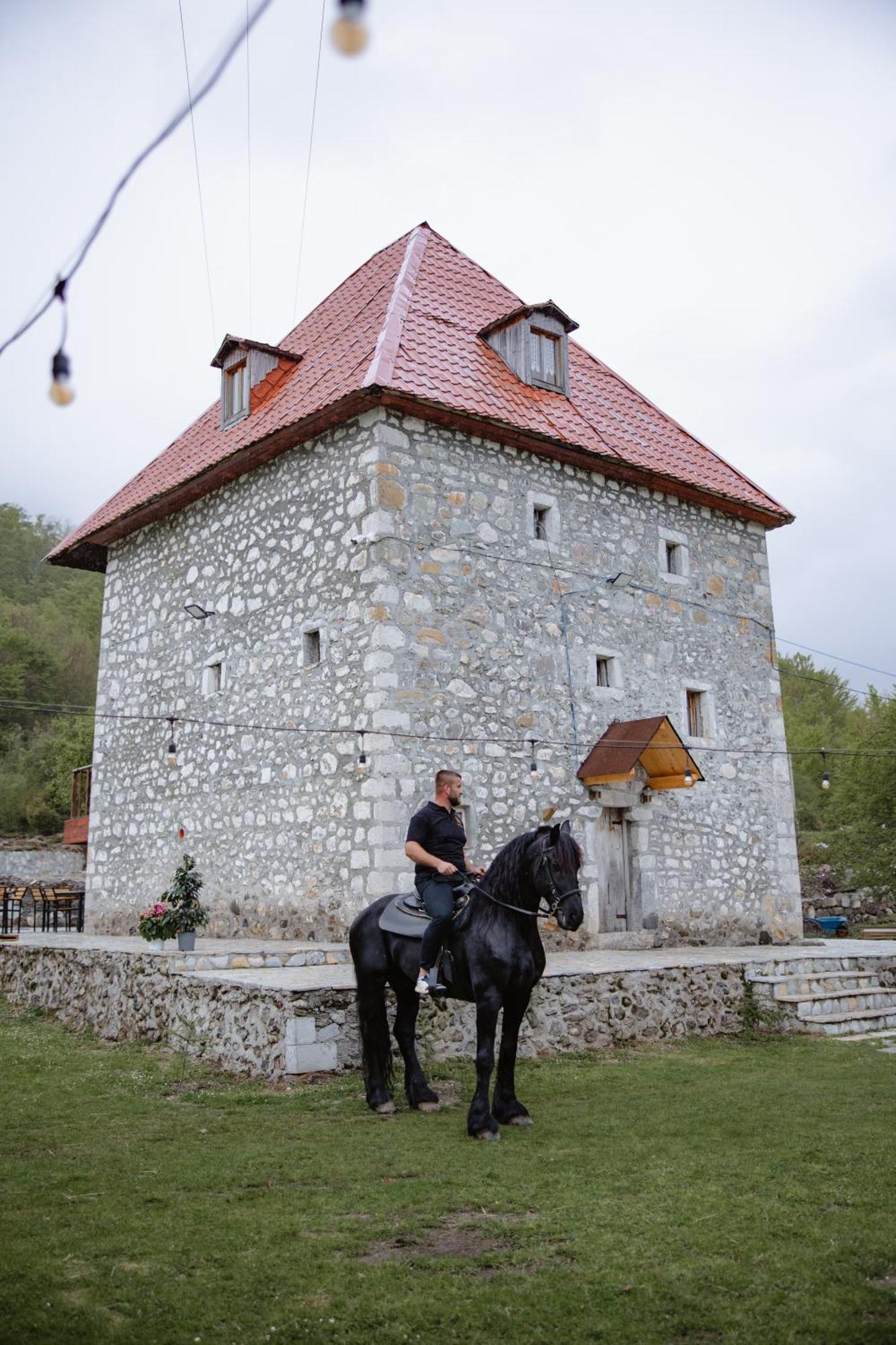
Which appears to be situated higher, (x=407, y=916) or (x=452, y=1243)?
(x=407, y=916)

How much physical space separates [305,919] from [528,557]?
16.6 feet

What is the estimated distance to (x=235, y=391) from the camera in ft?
52.2

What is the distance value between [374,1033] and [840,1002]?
6585 mm

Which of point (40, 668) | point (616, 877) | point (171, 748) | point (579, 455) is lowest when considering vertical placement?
point (616, 877)

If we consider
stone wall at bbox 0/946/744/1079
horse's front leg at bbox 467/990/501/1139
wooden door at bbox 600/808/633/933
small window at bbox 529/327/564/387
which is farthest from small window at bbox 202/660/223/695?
horse's front leg at bbox 467/990/501/1139

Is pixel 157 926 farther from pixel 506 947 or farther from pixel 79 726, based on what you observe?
pixel 79 726

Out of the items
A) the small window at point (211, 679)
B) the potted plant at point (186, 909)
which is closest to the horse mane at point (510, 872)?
the potted plant at point (186, 909)

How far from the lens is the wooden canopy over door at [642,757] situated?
44.8 feet

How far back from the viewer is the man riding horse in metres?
7.27

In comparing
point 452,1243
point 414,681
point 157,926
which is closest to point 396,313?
point 414,681

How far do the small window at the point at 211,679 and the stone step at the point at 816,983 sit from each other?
24.9ft

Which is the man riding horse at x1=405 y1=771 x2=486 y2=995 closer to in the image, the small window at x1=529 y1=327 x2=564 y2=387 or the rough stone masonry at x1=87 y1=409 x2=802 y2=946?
the rough stone masonry at x1=87 y1=409 x2=802 y2=946

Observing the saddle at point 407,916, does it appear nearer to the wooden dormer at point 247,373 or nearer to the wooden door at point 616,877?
the wooden door at point 616,877

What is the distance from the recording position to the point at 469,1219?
509cm
